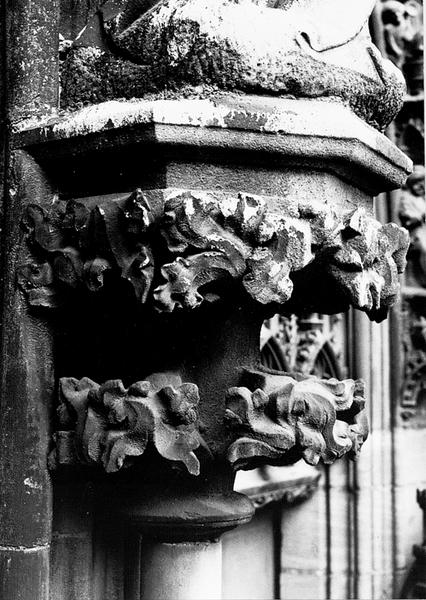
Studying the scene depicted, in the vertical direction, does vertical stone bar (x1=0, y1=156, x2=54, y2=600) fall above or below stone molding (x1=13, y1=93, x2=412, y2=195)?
below

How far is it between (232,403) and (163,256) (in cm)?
19

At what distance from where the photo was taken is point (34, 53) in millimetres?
1261

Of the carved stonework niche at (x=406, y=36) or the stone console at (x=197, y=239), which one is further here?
the carved stonework niche at (x=406, y=36)

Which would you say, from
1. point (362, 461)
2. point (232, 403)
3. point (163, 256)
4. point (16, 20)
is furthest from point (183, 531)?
point (362, 461)

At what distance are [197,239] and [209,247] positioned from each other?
0.02m

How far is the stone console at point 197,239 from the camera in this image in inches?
44.4

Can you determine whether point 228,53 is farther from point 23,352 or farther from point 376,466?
point 376,466

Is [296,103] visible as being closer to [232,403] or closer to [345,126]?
[345,126]

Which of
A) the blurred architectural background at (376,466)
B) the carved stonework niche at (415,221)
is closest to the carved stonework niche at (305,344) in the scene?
the blurred architectural background at (376,466)

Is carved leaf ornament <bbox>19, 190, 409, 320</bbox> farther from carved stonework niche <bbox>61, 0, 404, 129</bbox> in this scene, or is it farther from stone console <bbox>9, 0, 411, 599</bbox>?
carved stonework niche <bbox>61, 0, 404, 129</bbox>

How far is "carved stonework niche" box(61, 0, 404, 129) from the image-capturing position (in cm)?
115

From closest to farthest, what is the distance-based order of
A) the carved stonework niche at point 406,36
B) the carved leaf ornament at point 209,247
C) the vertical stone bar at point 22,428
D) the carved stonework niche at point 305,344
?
the carved leaf ornament at point 209,247, the vertical stone bar at point 22,428, the carved stonework niche at point 305,344, the carved stonework niche at point 406,36

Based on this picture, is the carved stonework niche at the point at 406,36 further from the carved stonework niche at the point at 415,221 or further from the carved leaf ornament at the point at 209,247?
the carved leaf ornament at the point at 209,247

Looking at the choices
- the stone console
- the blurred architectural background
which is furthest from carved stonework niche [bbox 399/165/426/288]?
the stone console
